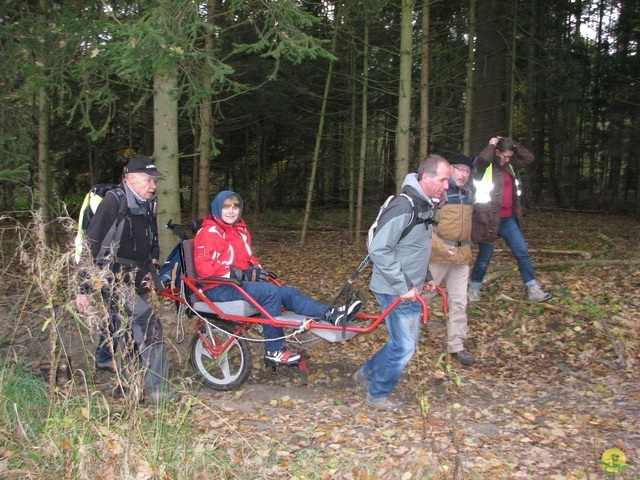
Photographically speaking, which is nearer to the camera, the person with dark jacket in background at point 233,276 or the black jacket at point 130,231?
the black jacket at point 130,231

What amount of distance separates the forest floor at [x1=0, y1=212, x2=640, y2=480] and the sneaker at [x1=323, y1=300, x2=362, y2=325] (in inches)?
32.8

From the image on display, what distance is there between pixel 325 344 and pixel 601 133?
18.1 metres

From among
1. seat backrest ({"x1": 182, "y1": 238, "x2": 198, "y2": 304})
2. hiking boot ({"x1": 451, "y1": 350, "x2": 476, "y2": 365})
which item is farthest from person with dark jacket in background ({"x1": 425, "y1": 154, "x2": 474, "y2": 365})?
seat backrest ({"x1": 182, "y1": 238, "x2": 198, "y2": 304})

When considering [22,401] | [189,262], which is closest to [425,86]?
[189,262]

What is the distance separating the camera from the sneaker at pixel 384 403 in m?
5.16

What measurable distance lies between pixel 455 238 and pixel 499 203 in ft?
4.16

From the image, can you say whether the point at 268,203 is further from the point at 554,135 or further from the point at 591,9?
the point at 591,9

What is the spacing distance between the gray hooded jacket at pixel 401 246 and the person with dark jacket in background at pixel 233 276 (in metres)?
0.77

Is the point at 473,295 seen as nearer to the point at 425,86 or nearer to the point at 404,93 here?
the point at 404,93

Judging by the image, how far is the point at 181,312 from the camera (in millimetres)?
5973

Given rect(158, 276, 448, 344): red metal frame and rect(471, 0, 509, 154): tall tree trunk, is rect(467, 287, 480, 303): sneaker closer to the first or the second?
rect(158, 276, 448, 344): red metal frame

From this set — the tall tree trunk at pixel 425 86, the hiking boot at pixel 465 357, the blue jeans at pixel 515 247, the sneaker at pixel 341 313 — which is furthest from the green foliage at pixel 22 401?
the tall tree trunk at pixel 425 86

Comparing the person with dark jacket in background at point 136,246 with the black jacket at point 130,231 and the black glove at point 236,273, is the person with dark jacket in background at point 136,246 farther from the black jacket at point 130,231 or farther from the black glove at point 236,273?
the black glove at point 236,273

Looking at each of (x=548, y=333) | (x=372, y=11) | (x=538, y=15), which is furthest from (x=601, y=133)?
(x=548, y=333)
